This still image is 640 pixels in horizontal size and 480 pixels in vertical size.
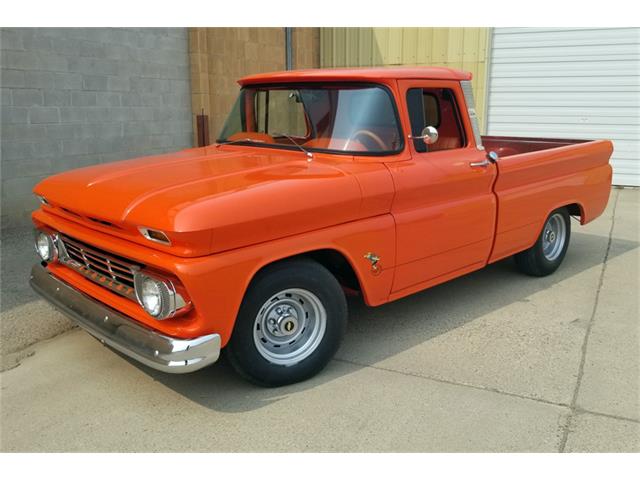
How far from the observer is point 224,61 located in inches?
377

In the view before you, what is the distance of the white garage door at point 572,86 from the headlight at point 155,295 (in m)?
9.64

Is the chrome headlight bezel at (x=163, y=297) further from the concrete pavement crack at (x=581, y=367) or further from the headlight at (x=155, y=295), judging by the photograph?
the concrete pavement crack at (x=581, y=367)

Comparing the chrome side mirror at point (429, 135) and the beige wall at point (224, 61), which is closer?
the chrome side mirror at point (429, 135)

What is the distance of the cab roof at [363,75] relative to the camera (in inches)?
157

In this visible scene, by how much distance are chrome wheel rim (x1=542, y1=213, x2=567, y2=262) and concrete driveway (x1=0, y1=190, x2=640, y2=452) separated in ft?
3.12

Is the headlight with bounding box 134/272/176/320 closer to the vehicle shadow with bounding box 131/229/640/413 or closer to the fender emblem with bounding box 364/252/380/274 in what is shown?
the vehicle shadow with bounding box 131/229/640/413

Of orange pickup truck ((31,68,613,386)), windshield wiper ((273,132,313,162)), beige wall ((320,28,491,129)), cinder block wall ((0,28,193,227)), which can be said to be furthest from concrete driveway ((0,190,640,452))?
beige wall ((320,28,491,129))

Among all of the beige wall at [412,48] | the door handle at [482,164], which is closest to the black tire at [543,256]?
the door handle at [482,164]

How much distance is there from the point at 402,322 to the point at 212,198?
6.72ft

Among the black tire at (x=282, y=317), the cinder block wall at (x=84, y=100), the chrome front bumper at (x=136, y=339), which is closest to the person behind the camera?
the chrome front bumper at (x=136, y=339)

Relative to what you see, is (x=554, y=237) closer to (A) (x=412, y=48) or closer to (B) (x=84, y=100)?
(B) (x=84, y=100)

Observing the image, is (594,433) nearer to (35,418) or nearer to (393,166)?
(393,166)

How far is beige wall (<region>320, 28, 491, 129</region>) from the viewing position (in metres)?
11.2

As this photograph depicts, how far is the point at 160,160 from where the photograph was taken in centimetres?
421
